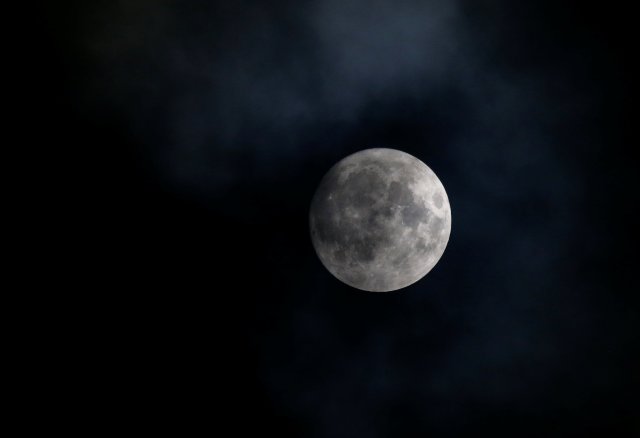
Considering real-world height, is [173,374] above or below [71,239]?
below

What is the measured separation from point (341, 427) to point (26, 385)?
7303 mm

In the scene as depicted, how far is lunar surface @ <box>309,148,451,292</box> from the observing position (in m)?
8.12

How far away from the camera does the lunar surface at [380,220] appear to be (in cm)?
812

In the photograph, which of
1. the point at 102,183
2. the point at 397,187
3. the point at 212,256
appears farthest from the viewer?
the point at 212,256

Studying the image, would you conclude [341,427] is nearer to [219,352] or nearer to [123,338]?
A: [219,352]

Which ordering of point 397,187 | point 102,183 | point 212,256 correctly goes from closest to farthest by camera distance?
point 397,187 < point 102,183 < point 212,256

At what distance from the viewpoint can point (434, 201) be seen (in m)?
8.48

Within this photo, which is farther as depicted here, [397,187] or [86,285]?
[86,285]

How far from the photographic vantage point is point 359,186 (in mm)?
8266

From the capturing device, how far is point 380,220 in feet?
26.5

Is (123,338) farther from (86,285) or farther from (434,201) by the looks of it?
(434,201)

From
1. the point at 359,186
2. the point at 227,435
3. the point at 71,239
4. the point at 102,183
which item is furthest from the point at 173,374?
the point at 359,186

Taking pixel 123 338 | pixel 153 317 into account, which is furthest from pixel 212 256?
pixel 123 338

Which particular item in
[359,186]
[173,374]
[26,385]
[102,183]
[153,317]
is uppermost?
[102,183]
